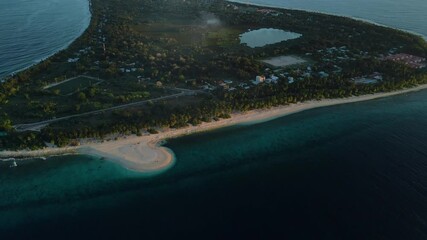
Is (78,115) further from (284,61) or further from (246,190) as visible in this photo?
(284,61)

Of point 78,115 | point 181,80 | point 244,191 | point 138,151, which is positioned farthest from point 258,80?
point 244,191

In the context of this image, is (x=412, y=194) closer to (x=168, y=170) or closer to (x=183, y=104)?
(x=168, y=170)

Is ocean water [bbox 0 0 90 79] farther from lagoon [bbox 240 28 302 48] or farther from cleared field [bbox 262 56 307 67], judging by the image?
cleared field [bbox 262 56 307 67]

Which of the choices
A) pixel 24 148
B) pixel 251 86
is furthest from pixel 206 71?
pixel 24 148

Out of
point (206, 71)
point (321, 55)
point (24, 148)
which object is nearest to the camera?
point (24, 148)

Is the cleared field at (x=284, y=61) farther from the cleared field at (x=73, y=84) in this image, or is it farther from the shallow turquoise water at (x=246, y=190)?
the cleared field at (x=73, y=84)

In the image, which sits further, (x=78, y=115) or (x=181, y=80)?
(x=181, y=80)
